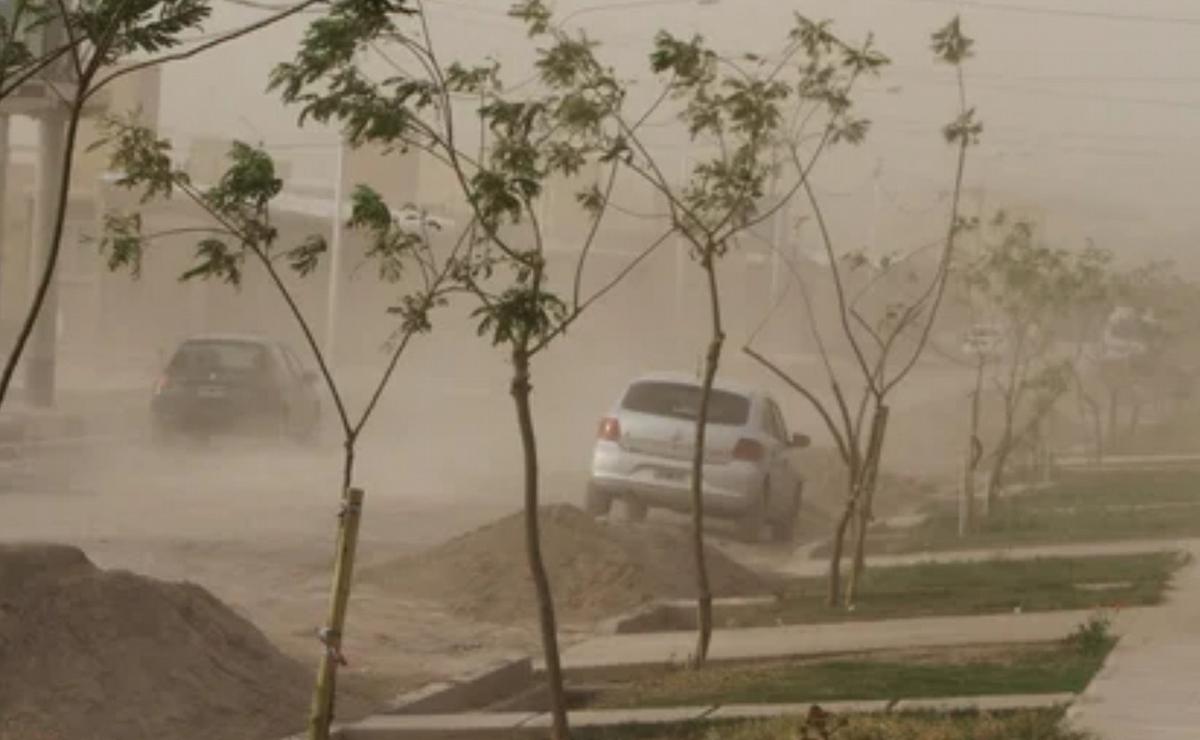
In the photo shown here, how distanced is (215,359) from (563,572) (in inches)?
683

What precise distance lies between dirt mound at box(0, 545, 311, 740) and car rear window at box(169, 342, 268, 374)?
80.0 feet

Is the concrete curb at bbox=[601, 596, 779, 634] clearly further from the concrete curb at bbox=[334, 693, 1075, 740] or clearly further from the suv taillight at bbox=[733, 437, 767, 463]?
the suv taillight at bbox=[733, 437, 767, 463]

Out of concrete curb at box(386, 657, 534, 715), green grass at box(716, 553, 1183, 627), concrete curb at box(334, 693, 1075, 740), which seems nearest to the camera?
concrete curb at box(334, 693, 1075, 740)

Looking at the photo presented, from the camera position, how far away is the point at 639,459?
99.5ft

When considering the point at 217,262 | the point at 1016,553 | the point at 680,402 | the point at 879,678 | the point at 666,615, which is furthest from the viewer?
the point at 680,402

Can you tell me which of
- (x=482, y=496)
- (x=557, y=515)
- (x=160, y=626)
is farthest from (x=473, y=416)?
(x=160, y=626)

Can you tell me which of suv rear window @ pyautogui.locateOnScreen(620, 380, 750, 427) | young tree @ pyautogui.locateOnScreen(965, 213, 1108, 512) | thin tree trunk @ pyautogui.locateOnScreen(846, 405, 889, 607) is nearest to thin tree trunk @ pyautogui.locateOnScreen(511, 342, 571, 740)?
thin tree trunk @ pyautogui.locateOnScreen(846, 405, 889, 607)

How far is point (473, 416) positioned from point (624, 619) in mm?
40002

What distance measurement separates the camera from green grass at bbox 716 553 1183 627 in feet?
68.9

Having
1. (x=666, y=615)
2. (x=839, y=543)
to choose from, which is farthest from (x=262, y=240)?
(x=666, y=615)

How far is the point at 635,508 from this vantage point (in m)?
30.7

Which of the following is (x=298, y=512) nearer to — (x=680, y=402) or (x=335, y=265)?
(x=680, y=402)

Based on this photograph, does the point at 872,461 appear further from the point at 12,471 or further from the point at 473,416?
the point at 473,416

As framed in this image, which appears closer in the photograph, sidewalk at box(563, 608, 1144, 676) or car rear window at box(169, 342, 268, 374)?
sidewalk at box(563, 608, 1144, 676)
